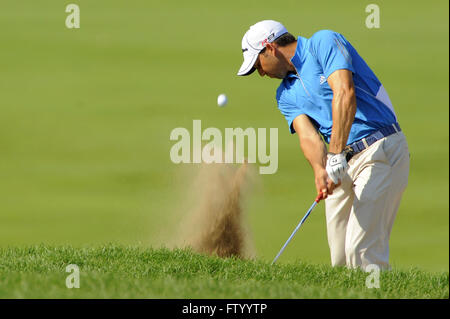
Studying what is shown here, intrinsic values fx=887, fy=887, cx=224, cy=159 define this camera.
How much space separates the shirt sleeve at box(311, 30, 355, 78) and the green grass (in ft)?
5.59

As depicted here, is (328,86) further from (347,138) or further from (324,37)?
(347,138)

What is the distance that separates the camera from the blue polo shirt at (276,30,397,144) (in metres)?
7.51

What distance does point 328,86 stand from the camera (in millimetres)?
7625

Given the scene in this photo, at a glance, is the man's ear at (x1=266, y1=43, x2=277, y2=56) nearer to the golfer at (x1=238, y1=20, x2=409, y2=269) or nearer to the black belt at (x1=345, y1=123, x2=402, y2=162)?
the golfer at (x1=238, y1=20, x2=409, y2=269)

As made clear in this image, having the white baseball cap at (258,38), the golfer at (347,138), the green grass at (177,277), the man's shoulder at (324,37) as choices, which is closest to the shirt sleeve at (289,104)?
the golfer at (347,138)

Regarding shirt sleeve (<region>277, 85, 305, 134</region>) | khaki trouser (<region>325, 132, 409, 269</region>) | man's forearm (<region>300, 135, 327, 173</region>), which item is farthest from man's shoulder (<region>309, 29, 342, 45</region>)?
khaki trouser (<region>325, 132, 409, 269</region>)

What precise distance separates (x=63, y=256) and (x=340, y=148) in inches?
103

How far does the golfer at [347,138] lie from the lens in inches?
295

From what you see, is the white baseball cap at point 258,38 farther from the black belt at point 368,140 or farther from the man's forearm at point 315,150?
the black belt at point 368,140

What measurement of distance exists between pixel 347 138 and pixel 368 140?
1.39ft

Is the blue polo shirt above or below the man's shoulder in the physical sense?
below

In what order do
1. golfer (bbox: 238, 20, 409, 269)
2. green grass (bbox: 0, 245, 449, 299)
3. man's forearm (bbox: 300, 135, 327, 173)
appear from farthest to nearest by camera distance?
man's forearm (bbox: 300, 135, 327, 173) < golfer (bbox: 238, 20, 409, 269) < green grass (bbox: 0, 245, 449, 299)

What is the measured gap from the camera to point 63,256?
781 cm

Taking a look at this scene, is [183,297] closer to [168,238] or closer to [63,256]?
[63,256]
